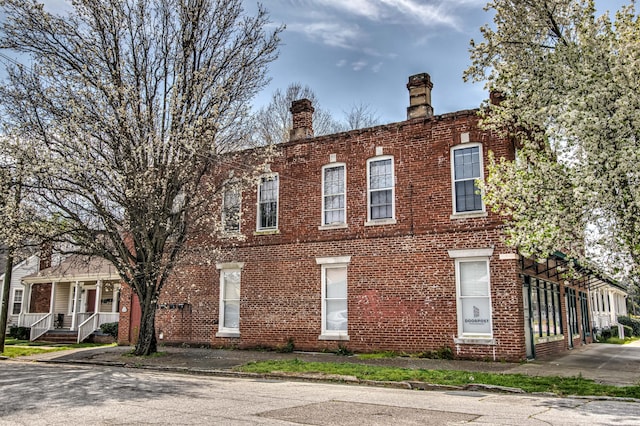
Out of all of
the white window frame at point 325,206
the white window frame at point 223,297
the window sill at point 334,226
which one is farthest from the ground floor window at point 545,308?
the white window frame at point 223,297

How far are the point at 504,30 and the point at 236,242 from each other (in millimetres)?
12013

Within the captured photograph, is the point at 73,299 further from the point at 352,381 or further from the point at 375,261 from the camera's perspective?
the point at 352,381

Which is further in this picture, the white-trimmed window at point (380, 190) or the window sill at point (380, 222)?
the white-trimmed window at point (380, 190)

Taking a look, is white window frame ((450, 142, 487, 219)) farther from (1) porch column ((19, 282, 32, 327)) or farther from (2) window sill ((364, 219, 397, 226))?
(1) porch column ((19, 282, 32, 327))

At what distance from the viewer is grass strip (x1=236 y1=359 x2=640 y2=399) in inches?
399

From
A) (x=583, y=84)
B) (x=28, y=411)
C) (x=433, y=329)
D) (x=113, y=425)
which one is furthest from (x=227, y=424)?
(x=433, y=329)

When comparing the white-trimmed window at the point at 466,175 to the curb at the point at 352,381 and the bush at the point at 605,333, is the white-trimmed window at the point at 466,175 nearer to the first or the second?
the curb at the point at 352,381

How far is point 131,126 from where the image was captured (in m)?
16.2

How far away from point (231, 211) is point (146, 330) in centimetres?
501

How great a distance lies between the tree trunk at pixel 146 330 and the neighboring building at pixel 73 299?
8470 mm

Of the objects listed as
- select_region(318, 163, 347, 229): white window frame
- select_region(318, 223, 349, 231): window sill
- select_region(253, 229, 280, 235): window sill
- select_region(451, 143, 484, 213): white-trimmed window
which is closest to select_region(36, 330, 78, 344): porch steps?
select_region(253, 229, 280, 235): window sill

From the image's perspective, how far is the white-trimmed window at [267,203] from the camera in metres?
19.8

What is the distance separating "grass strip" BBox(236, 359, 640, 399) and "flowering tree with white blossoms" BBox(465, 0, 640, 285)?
244cm

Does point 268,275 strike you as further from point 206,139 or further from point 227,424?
point 227,424
